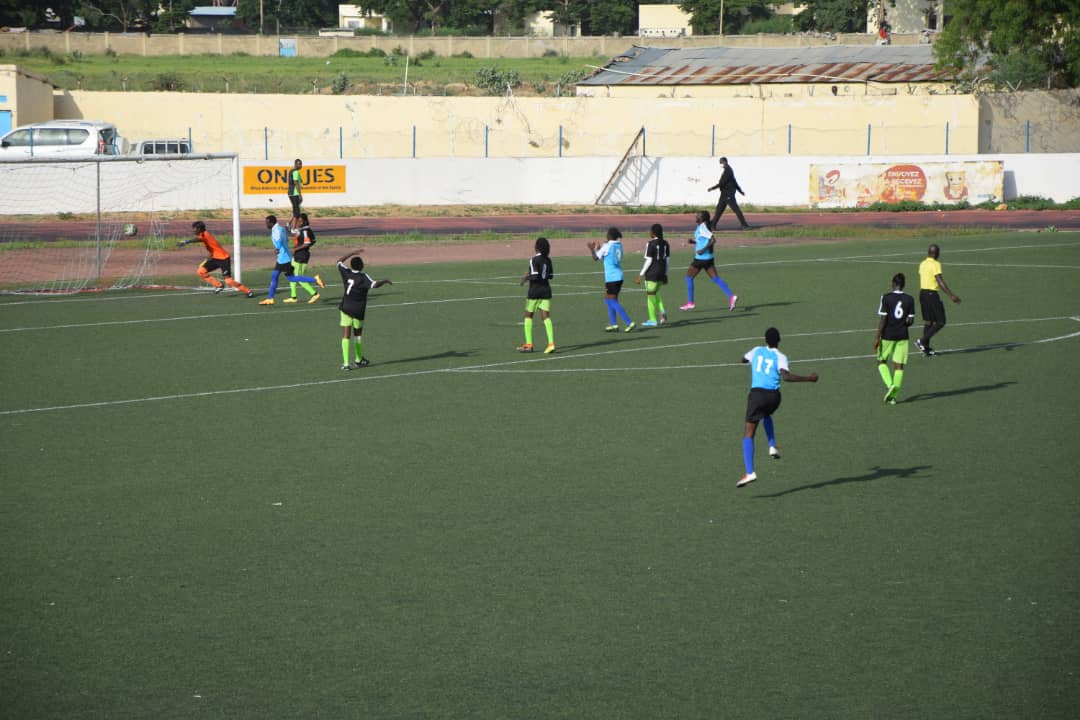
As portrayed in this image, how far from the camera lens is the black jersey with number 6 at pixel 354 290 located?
61.8ft

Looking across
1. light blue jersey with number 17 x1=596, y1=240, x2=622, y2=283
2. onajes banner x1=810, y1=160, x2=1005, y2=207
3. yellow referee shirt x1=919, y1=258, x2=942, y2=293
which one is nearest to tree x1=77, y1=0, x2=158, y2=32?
onajes banner x1=810, y1=160, x2=1005, y2=207

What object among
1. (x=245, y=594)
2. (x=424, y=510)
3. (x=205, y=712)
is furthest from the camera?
(x=424, y=510)

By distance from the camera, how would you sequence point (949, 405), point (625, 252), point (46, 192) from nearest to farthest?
point (949, 405) < point (625, 252) < point (46, 192)

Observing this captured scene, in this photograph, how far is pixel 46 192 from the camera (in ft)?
138

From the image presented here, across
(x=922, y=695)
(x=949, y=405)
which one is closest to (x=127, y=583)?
(x=922, y=695)

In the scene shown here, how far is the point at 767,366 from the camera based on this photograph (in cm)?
1224

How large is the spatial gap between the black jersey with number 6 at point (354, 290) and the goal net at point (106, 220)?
433 inches

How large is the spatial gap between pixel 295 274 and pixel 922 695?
19.6m

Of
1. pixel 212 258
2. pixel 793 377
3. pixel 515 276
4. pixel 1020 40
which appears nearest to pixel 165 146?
pixel 515 276

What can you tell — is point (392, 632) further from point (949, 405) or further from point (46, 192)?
point (46, 192)

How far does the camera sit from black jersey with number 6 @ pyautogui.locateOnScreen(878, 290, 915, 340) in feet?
54.0

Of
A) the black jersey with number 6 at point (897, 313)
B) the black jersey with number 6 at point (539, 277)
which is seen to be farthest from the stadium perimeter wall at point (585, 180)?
the black jersey with number 6 at point (897, 313)

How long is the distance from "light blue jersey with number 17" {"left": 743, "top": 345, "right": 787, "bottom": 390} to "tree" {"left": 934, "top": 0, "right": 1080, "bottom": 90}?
50202 mm

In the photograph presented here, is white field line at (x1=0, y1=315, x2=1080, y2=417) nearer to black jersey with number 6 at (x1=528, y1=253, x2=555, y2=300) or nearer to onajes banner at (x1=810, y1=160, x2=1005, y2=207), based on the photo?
black jersey with number 6 at (x1=528, y1=253, x2=555, y2=300)
